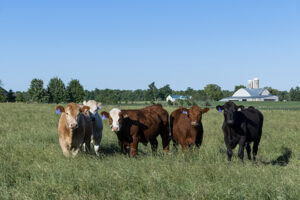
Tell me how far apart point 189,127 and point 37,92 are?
79815mm

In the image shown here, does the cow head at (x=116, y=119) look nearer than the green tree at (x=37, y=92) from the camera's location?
Yes

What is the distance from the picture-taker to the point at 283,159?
8914 millimetres

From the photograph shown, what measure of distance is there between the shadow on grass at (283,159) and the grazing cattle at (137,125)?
3245mm

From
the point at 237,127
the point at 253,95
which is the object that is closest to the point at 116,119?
the point at 237,127

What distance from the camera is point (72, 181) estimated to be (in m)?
4.91

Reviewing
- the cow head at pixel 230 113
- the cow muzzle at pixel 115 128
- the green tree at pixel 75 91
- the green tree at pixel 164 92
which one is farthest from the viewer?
the green tree at pixel 164 92

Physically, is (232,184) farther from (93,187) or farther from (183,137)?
(183,137)

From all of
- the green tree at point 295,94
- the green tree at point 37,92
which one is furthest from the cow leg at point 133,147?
the green tree at point 295,94

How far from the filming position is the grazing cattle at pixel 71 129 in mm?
7295

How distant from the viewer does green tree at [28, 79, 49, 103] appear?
265 ft

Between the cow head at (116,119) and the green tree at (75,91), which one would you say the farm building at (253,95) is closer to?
the green tree at (75,91)

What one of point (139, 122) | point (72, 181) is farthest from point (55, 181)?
point (139, 122)

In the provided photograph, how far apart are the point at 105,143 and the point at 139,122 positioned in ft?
9.62

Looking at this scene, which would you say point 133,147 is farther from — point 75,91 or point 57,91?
point 75,91
